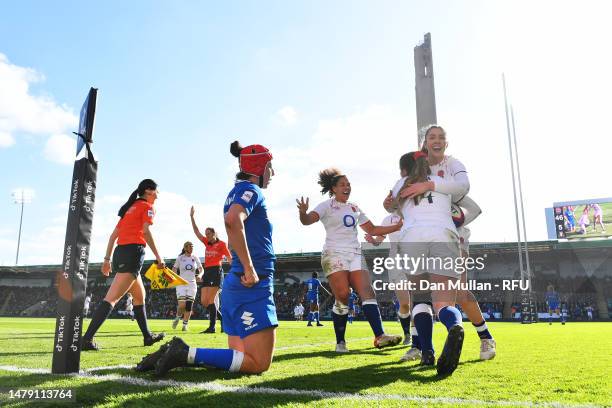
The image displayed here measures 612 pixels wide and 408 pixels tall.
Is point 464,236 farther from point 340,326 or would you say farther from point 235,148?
point 235,148

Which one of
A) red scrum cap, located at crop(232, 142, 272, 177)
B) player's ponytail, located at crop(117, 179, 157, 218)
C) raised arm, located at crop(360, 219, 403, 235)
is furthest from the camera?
player's ponytail, located at crop(117, 179, 157, 218)

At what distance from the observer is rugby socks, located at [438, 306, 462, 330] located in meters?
3.59

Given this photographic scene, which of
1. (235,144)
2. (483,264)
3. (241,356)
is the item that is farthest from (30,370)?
(483,264)

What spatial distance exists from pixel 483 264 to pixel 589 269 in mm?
7880

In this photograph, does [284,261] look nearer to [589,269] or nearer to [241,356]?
[589,269]

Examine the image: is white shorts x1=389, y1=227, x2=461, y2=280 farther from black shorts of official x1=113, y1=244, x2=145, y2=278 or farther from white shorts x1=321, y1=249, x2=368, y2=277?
black shorts of official x1=113, y1=244, x2=145, y2=278

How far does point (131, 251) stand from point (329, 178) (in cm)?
274

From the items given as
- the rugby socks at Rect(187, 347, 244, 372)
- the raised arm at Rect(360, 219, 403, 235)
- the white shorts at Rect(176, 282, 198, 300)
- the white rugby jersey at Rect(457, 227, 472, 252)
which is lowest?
the rugby socks at Rect(187, 347, 244, 372)

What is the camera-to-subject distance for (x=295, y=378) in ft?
11.4

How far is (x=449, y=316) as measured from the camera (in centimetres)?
367

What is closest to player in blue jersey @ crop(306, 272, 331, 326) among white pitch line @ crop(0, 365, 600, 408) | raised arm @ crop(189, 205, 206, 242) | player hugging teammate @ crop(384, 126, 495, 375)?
raised arm @ crop(189, 205, 206, 242)

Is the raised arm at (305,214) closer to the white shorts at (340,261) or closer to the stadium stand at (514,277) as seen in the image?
the white shorts at (340,261)

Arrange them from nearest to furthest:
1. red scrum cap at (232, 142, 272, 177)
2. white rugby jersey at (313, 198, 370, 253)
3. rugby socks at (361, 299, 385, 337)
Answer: red scrum cap at (232, 142, 272, 177), rugby socks at (361, 299, 385, 337), white rugby jersey at (313, 198, 370, 253)

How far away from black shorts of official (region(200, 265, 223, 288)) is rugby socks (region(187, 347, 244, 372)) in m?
7.15
